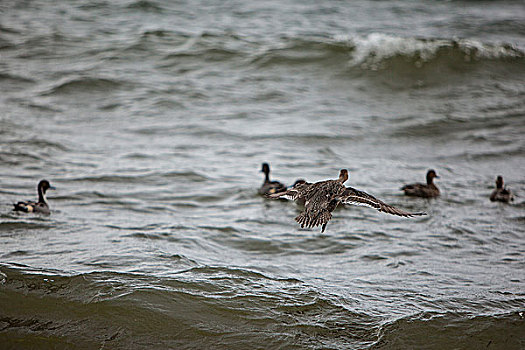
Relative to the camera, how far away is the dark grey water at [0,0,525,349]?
527cm

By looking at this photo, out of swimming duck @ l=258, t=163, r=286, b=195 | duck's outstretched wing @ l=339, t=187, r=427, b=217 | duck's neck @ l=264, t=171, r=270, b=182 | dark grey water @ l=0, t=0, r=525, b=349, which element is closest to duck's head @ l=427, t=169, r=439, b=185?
dark grey water @ l=0, t=0, r=525, b=349

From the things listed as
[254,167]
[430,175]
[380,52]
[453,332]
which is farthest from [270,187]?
[380,52]

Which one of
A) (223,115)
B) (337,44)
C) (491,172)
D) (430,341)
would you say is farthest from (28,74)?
(430,341)

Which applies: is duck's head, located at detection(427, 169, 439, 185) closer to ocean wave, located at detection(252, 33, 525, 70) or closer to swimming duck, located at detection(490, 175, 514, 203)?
swimming duck, located at detection(490, 175, 514, 203)

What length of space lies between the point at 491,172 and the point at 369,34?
8.72 meters

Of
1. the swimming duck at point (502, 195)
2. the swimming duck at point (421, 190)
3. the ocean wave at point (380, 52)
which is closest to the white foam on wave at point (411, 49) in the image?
the ocean wave at point (380, 52)

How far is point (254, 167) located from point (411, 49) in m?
8.55

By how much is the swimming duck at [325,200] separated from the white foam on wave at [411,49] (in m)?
11.6

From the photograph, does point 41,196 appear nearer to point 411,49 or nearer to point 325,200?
point 325,200

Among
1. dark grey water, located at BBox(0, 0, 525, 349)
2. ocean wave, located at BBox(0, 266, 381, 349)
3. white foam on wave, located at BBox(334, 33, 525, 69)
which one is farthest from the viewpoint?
white foam on wave, located at BBox(334, 33, 525, 69)

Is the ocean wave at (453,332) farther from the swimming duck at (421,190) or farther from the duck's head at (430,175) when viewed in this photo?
the duck's head at (430,175)

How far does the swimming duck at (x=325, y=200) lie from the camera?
200 inches

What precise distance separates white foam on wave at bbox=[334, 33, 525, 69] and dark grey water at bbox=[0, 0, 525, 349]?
0.07 m

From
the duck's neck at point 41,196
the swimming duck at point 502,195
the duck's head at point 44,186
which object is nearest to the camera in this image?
the duck's neck at point 41,196
